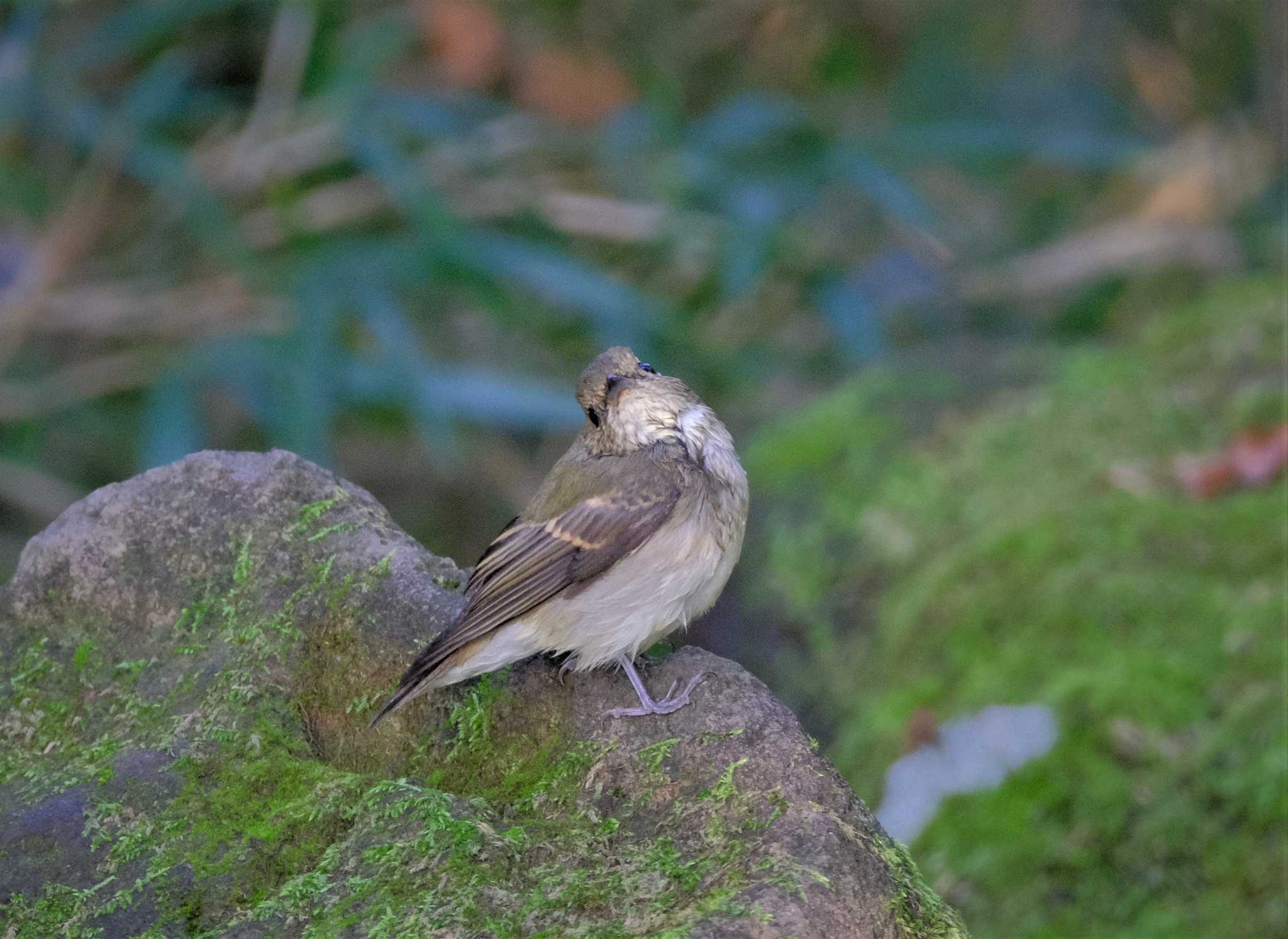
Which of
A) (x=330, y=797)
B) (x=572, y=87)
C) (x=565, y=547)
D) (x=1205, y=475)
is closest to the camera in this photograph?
(x=330, y=797)

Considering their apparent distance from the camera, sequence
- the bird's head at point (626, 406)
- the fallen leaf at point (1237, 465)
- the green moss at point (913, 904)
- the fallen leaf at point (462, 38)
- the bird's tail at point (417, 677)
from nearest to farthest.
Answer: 1. the green moss at point (913, 904)
2. the bird's tail at point (417, 677)
3. the bird's head at point (626, 406)
4. the fallen leaf at point (1237, 465)
5. the fallen leaf at point (462, 38)

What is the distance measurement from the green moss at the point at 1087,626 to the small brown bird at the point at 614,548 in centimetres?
134

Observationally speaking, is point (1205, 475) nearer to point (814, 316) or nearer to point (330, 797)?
point (330, 797)

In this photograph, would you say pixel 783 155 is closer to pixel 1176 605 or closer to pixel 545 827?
pixel 1176 605

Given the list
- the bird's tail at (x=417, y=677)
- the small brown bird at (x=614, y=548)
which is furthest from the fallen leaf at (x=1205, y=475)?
the bird's tail at (x=417, y=677)

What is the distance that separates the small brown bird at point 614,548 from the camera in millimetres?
2889

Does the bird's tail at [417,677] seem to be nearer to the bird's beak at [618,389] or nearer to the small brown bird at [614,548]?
the small brown bird at [614,548]

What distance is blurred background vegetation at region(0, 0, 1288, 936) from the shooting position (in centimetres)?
421

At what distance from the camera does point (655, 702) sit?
283cm

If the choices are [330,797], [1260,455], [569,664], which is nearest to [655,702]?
[569,664]

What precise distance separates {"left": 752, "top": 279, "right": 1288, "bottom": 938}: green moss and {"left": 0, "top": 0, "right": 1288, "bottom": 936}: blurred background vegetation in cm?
1

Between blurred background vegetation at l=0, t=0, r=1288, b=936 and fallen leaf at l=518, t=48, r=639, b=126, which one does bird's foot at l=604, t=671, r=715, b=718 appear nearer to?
blurred background vegetation at l=0, t=0, r=1288, b=936

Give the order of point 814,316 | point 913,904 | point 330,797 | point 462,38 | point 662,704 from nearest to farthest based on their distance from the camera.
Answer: point 913,904 → point 330,797 → point 662,704 → point 462,38 → point 814,316

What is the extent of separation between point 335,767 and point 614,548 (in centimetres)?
73
